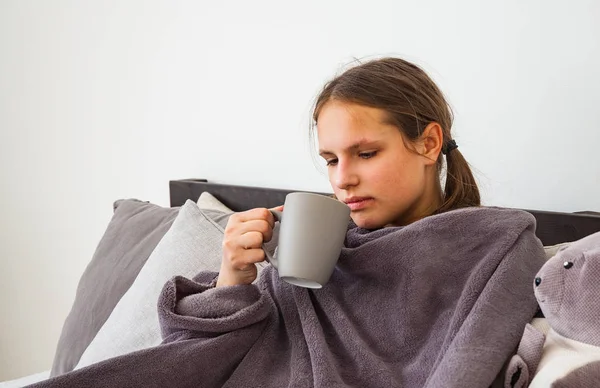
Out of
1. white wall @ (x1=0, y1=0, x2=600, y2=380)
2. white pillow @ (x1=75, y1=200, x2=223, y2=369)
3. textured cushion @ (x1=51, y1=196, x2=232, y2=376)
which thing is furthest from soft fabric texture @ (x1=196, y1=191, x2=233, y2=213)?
white pillow @ (x1=75, y1=200, x2=223, y2=369)

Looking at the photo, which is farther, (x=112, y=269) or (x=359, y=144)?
(x=112, y=269)

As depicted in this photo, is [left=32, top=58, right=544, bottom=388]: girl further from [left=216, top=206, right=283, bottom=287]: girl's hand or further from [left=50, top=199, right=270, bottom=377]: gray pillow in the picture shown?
[left=50, top=199, right=270, bottom=377]: gray pillow

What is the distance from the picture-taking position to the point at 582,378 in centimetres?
57

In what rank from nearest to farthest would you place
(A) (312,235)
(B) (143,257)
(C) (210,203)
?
(A) (312,235)
(B) (143,257)
(C) (210,203)

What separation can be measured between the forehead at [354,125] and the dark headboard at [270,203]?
0.29m

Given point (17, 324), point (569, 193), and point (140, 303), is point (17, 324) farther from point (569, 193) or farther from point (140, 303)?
point (569, 193)

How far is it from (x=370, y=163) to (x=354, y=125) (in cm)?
6

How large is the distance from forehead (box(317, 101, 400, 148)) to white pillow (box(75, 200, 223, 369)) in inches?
15.5

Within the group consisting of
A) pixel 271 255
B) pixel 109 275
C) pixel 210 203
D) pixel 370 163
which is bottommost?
pixel 109 275

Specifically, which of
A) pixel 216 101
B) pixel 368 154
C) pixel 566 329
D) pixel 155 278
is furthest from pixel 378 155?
pixel 216 101

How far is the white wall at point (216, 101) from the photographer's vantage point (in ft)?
3.59

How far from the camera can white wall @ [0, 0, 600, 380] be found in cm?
110

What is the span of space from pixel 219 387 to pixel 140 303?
41 cm

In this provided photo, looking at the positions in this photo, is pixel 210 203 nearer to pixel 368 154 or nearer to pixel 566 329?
pixel 368 154
